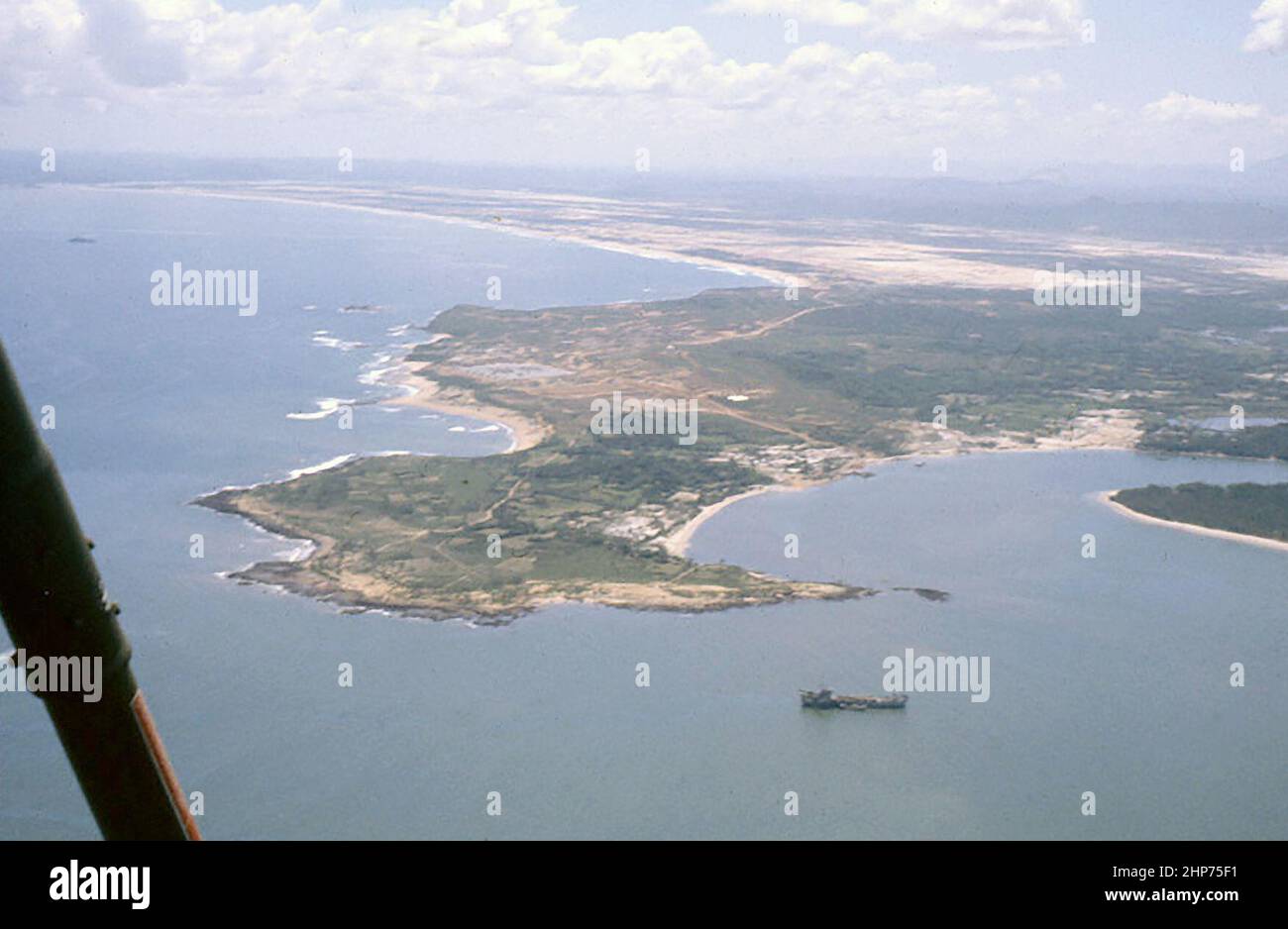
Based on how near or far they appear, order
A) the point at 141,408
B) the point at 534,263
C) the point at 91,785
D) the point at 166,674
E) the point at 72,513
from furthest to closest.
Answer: the point at 534,263 < the point at 141,408 < the point at 166,674 < the point at 91,785 < the point at 72,513

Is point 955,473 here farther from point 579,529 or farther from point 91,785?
point 91,785

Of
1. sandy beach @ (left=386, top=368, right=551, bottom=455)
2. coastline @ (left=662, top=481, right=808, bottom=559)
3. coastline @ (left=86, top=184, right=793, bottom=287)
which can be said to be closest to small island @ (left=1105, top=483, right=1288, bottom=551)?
coastline @ (left=662, top=481, right=808, bottom=559)

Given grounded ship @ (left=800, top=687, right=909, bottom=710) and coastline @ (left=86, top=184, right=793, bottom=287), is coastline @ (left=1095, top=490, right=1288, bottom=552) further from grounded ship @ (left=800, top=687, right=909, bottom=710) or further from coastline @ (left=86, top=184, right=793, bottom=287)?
coastline @ (left=86, top=184, right=793, bottom=287)

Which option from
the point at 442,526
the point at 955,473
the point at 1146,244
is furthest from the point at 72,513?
the point at 1146,244

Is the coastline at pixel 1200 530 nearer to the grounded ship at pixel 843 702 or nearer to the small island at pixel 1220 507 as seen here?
the small island at pixel 1220 507

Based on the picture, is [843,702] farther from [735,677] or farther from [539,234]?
[539,234]
